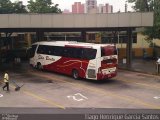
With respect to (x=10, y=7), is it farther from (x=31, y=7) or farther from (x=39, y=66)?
(x=39, y=66)

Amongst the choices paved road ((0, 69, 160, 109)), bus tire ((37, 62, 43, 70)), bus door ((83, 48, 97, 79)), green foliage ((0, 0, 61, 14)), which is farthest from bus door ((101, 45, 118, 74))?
green foliage ((0, 0, 61, 14))

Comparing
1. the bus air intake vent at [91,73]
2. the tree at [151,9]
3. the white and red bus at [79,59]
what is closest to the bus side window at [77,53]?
the white and red bus at [79,59]

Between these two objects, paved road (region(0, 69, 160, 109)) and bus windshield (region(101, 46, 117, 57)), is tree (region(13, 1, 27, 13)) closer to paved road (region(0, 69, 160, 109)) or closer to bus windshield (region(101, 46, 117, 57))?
paved road (region(0, 69, 160, 109))

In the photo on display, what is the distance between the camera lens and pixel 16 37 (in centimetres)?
5800

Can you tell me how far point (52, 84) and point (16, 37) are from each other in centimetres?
3221

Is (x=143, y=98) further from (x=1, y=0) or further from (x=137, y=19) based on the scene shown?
(x=1, y=0)

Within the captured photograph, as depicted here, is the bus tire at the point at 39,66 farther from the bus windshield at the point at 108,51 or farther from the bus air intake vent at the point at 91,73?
the bus windshield at the point at 108,51

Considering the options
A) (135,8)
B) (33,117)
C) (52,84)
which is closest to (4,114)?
(33,117)

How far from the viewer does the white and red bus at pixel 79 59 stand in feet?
89.8

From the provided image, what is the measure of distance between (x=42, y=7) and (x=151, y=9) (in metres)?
40.3

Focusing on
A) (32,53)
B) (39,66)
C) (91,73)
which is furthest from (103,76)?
(32,53)

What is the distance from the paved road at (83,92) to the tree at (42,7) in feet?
164

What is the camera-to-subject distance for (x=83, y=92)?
24.6m

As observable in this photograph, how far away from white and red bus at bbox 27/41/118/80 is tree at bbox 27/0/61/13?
46317 millimetres
